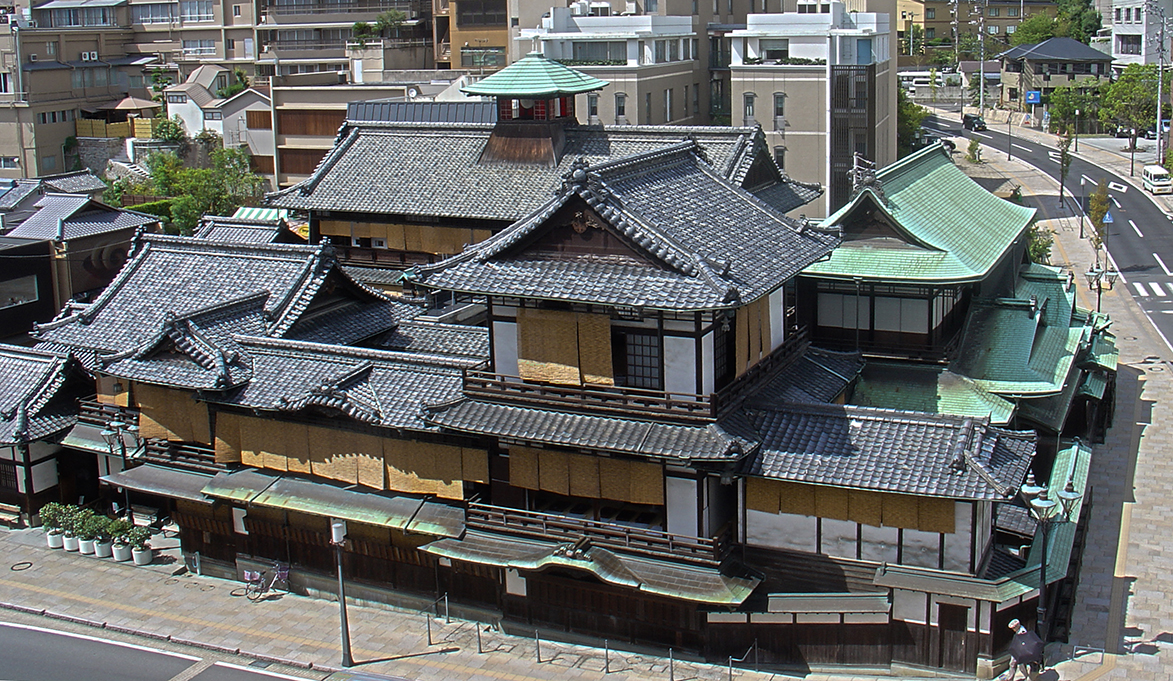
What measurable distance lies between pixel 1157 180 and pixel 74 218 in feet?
289

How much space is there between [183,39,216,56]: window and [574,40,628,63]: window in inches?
2098

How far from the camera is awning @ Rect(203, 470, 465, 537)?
1367 inches

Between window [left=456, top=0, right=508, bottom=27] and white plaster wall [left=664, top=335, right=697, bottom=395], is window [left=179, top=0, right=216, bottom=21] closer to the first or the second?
window [left=456, top=0, right=508, bottom=27]

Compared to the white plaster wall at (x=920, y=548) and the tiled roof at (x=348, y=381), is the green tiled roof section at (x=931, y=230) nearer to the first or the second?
the white plaster wall at (x=920, y=548)

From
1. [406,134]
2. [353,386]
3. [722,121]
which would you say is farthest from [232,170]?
[353,386]

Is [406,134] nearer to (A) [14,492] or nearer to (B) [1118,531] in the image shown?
(A) [14,492]

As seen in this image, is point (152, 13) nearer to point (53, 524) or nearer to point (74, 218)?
point (74, 218)

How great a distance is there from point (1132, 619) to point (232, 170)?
7163 cm

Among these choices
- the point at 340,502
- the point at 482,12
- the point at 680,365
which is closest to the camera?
the point at 680,365

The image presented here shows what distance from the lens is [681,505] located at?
31891 mm

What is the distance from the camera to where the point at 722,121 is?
Result: 101312 millimetres

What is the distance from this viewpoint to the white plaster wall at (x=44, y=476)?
144 feet

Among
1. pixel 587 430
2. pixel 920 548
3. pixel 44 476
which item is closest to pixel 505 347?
pixel 587 430

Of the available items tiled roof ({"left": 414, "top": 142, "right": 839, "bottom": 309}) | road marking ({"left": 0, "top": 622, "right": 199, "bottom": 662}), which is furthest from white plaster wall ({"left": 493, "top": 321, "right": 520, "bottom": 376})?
road marking ({"left": 0, "top": 622, "right": 199, "bottom": 662})
